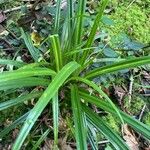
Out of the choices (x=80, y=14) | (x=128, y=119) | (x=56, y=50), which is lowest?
(x=128, y=119)

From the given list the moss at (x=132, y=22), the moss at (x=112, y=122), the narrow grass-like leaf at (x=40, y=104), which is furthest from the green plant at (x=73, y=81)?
the moss at (x=132, y=22)

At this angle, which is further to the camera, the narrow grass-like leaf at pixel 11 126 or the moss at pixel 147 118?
the moss at pixel 147 118

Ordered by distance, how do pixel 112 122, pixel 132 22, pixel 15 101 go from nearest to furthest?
pixel 15 101
pixel 112 122
pixel 132 22

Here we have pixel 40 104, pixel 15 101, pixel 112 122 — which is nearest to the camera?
pixel 40 104

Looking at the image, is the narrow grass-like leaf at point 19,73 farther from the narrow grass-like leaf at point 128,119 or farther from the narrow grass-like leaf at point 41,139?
the narrow grass-like leaf at point 41,139

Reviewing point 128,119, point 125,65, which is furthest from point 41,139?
Result: point 125,65

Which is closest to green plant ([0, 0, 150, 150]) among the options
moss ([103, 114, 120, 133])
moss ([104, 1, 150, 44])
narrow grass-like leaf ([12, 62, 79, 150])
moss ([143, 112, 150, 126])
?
narrow grass-like leaf ([12, 62, 79, 150])

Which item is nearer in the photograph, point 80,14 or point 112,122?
point 80,14

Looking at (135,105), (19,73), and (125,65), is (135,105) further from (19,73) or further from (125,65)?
(19,73)
